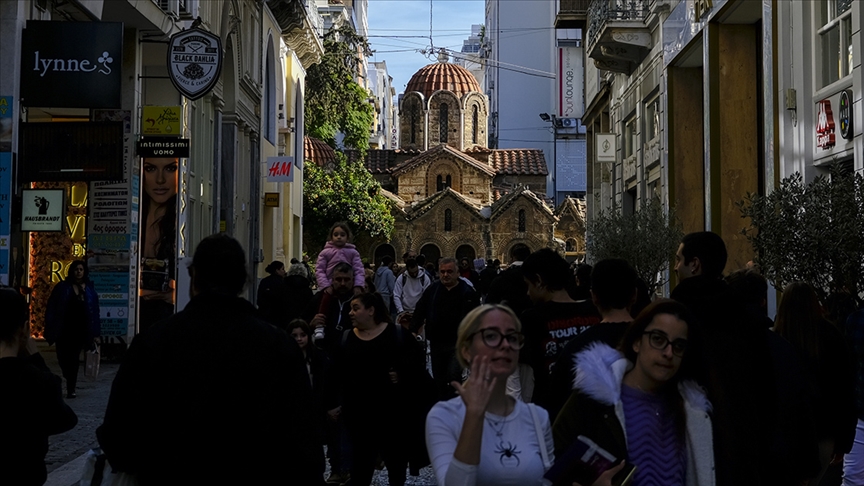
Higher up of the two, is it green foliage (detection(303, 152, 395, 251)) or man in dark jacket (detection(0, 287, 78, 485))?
green foliage (detection(303, 152, 395, 251))

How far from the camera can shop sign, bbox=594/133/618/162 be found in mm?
32062

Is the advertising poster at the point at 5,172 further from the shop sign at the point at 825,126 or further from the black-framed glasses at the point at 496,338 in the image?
the black-framed glasses at the point at 496,338

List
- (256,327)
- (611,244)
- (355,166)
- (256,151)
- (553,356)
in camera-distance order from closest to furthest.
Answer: (256,327), (553,356), (611,244), (256,151), (355,166)

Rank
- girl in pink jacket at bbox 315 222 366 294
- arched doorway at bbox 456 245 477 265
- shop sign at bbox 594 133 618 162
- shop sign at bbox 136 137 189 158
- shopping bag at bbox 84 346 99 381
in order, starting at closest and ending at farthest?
girl in pink jacket at bbox 315 222 366 294 < shopping bag at bbox 84 346 99 381 < shop sign at bbox 136 137 189 158 < shop sign at bbox 594 133 618 162 < arched doorway at bbox 456 245 477 265

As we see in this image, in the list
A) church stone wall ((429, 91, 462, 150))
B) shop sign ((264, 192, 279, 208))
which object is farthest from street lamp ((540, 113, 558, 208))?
shop sign ((264, 192, 279, 208))

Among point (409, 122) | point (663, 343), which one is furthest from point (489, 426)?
point (409, 122)

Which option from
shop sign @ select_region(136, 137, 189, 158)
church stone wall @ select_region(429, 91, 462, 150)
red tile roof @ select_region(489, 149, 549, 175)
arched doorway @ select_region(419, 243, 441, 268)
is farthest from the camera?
church stone wall @ select_region(429, 91, 462, 150)

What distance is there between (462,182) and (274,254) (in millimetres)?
46778

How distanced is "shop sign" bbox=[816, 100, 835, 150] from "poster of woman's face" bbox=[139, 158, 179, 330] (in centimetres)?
1077

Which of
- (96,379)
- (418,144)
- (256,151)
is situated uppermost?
(418,144)

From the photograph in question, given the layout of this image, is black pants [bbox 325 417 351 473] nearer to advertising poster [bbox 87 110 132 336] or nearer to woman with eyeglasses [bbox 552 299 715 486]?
woman with eyeglasses [bbox 552 299 715 486]

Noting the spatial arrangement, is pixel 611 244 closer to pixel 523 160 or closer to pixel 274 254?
pixel 274 254

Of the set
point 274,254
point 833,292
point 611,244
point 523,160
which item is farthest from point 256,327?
point 523,160

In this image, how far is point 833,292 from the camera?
29.3ft
